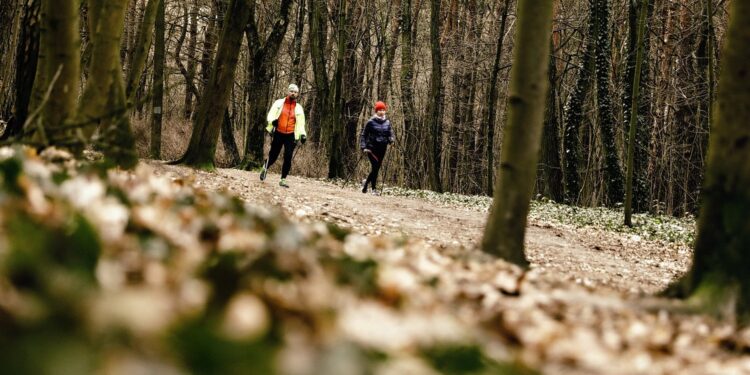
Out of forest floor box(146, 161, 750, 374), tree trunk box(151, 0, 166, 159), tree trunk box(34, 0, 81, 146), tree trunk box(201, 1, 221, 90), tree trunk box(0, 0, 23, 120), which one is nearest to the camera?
forest floor box(146, 161, 750, 374)

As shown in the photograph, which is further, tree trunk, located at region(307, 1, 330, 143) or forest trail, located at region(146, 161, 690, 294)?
tree trunk, located at region(307, 1, 330, 143)

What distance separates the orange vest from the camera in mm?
13703

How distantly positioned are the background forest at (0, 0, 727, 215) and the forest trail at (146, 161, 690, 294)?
153 inches

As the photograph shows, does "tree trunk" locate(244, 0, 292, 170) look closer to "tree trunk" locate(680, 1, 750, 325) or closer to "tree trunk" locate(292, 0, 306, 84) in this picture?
"tree trunk" locate(292, 0, 306, 84)

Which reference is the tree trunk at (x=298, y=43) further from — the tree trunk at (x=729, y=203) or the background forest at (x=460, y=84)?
the tree trunk at (x=729, y=203)

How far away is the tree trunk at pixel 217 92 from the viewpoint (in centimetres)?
1301

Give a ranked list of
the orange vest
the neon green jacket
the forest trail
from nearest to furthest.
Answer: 1. the forest trail
2. the neon green jacket
3. the orange vest

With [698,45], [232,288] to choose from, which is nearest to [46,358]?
[232,288]

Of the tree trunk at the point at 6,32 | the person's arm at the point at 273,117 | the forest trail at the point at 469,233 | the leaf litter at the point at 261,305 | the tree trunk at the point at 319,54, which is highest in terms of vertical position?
the tree trunk at the point at 319,54

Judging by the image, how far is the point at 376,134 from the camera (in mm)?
16250

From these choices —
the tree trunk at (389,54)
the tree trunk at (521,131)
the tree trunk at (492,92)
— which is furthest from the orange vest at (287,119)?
the tree trunk at (389,54)

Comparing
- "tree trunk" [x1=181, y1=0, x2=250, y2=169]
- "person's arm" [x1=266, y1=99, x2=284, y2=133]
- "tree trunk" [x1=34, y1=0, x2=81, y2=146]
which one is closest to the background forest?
"tree trunk" [x1=181, y1=0, x2=250, y2=169]

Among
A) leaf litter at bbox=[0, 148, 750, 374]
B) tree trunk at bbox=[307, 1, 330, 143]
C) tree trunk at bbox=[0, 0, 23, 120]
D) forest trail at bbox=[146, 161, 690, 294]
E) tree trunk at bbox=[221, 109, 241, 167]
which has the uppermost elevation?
tree trunk at bbox=[307, 1, 330, 143]

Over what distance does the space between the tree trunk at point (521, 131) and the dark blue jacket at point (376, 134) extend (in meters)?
10.8
